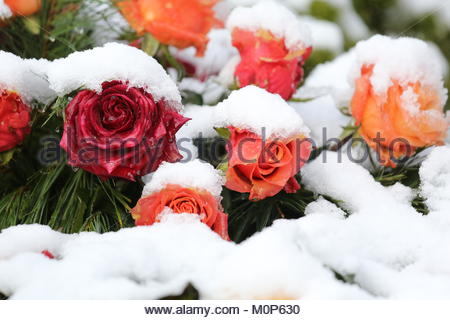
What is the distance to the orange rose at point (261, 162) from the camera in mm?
519

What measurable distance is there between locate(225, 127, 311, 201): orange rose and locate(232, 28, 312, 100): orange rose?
0.49 feet

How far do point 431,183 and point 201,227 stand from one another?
289mm

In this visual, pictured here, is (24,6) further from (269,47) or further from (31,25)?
(269,47)

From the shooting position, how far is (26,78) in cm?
55

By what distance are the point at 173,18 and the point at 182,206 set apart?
11.7 inches

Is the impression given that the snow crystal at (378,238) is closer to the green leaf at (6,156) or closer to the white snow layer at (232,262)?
the white snow layer at (232,262)

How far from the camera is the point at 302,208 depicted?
0.59m

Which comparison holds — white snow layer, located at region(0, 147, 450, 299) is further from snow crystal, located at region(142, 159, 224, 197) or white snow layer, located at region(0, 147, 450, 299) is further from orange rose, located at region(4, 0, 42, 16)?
orange rose, located at region(4, 0, 42, 16)

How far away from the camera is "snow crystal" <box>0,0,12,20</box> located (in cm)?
66

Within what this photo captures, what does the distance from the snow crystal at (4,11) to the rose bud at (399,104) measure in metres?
0.46

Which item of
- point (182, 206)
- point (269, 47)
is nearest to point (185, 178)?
point (182, 206)

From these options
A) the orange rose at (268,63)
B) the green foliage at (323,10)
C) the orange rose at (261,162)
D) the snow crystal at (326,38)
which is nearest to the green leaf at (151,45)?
the orange rose at (268,63)

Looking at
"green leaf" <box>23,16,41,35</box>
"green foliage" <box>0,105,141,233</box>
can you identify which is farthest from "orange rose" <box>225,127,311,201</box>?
"green leaf" <box>23,16,41,35</box>
